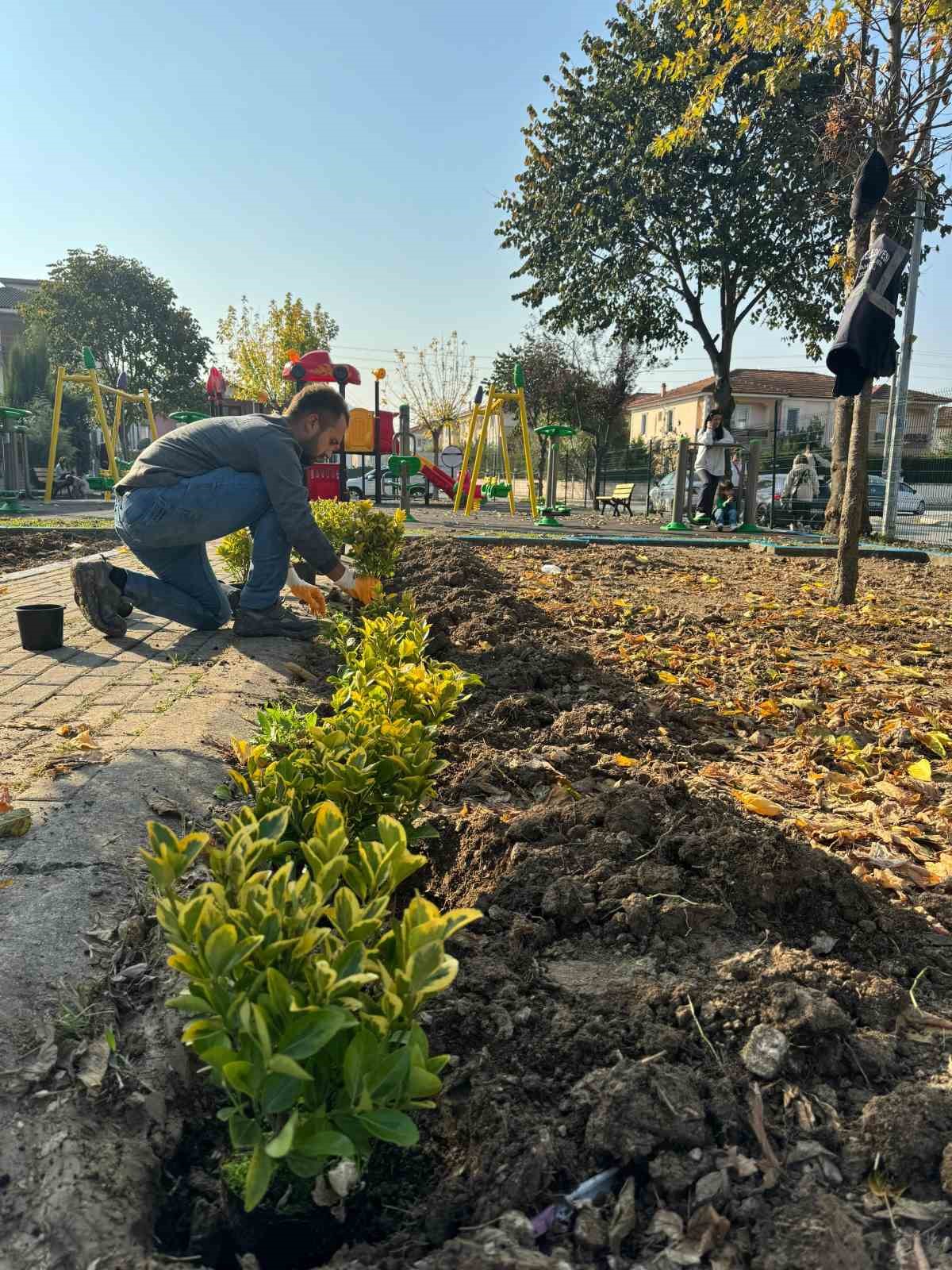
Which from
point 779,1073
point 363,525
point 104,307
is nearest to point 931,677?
point 779,1073

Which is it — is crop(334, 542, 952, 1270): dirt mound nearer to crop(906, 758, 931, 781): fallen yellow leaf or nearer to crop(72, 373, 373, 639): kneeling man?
crop(906, 758, 931, 781): fallen yellow leaf

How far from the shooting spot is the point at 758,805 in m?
2.50

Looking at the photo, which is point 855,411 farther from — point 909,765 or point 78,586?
point 78,586

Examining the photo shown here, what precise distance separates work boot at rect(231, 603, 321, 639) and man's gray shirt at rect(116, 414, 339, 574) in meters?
0.42

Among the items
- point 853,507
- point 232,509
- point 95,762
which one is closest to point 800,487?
point 853,507

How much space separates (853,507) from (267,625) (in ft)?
12.9

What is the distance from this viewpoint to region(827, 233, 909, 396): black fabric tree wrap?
17.5 ft

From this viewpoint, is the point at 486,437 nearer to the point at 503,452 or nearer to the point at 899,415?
the point at 503,452

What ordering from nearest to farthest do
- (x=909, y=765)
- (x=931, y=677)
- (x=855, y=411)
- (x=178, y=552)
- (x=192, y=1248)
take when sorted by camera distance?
(x=192, y=1248) → (x=909, y=765) → (x=931, y=677) → (x=178, y=552) → (x=855, y=411)

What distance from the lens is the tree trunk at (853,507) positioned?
18.9 feet

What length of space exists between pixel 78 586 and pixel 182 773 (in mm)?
2299

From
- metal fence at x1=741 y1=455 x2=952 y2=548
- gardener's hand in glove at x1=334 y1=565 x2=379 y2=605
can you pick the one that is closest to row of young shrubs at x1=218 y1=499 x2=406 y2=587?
gardener's hand in glove at x1=334 y1=565 x2=379 y2=605

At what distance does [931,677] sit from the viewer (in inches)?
157

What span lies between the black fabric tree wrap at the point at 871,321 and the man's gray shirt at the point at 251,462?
3.54 metres
